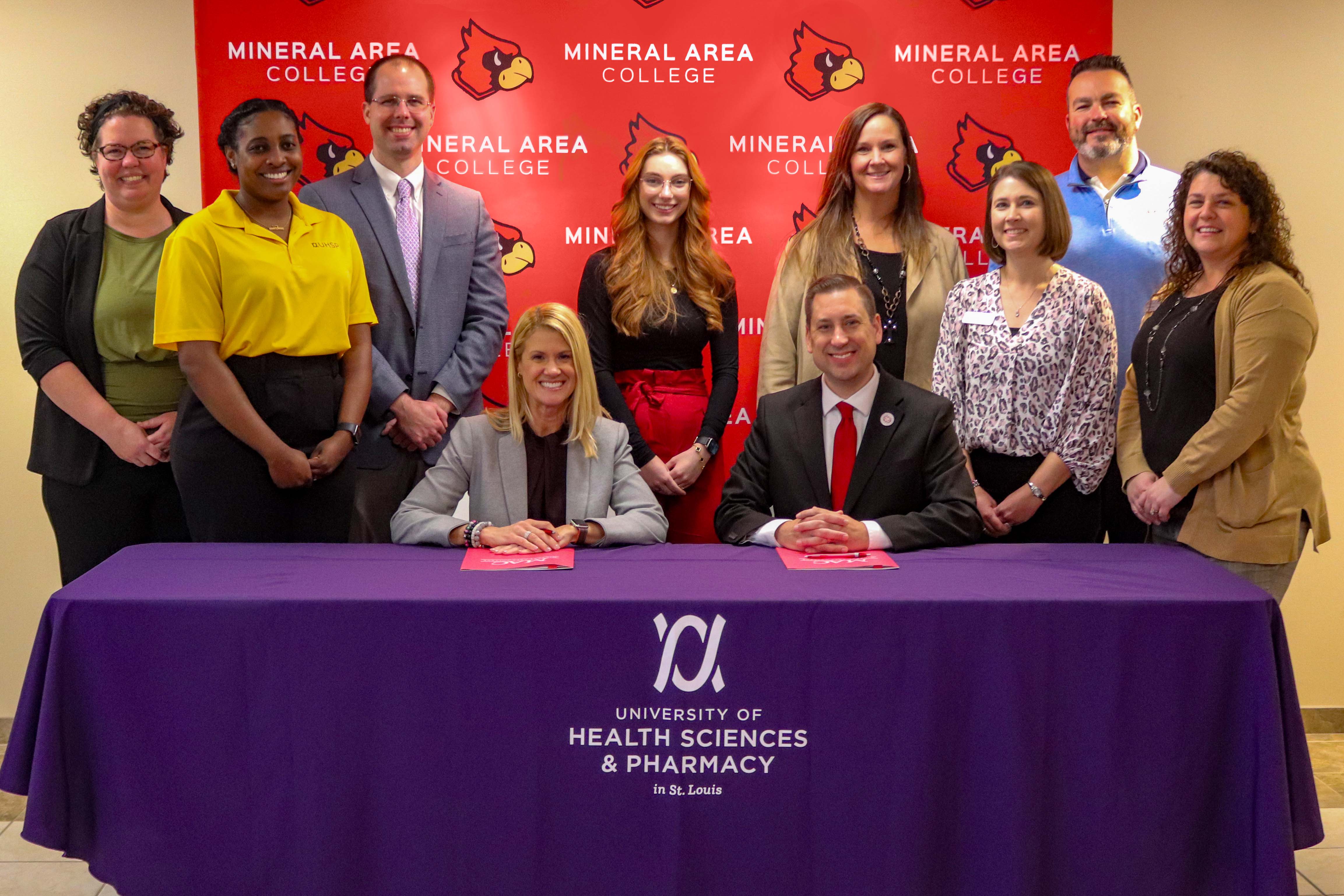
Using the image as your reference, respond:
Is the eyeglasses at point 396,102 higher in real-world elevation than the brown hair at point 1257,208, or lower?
higher

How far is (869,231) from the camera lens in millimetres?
3199

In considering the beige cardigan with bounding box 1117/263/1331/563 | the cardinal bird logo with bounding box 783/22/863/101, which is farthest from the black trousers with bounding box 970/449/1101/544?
the cardinal bird logo with bounding box 783/22/863/101

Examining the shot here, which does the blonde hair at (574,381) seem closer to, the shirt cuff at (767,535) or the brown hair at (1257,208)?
the shirt cuff at (767,535)

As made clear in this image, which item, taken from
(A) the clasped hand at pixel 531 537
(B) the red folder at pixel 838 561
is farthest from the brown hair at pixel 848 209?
(A) the clasped hand at pixel 531 537

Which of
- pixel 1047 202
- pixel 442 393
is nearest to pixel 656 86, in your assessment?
pixel 442 393

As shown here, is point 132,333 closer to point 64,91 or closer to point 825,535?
point 64,91

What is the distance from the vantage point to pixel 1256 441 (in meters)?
2.48

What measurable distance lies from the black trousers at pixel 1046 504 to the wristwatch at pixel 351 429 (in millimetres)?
1624

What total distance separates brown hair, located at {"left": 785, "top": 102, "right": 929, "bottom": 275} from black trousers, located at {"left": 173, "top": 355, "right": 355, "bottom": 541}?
1395 millimetres

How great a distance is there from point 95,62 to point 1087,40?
10.4 feet

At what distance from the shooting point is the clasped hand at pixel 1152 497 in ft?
8.38

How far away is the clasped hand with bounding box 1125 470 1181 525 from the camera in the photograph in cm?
255

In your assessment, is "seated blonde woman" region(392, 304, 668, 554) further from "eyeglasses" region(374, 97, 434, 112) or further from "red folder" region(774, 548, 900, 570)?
"eyeglasses" region(374, 97, 434, 112)

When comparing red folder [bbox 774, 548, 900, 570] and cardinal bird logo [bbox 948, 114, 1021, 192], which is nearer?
red folder [bbox 774, 548, 900, 570]
